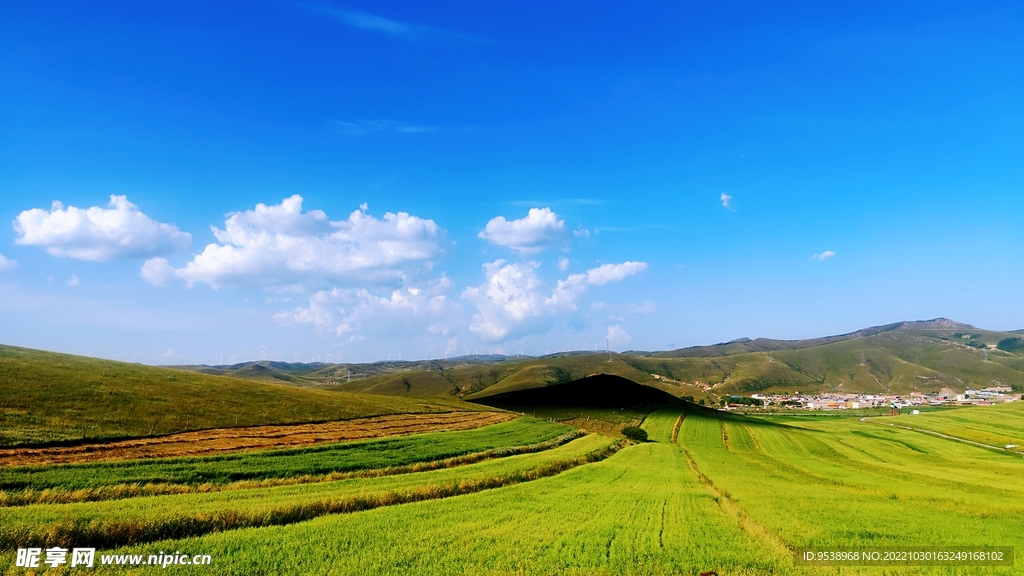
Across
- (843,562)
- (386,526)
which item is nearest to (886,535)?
(843,562)

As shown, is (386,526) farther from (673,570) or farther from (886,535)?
(886,535)

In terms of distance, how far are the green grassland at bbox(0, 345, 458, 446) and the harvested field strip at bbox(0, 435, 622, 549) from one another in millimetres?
23210

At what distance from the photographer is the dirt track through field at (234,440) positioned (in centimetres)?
3317

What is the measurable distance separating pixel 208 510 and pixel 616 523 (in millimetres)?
17901

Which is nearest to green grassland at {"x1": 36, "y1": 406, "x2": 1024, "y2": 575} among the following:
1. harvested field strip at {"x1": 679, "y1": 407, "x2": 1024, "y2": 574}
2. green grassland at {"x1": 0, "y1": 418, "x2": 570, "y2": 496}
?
harvested field strip at {"x1": 679, "y1": 407, "x2": 1024, "y2": 574}

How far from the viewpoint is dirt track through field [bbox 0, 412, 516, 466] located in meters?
33.2

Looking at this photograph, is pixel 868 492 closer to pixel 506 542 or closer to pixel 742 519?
pixel 742 519

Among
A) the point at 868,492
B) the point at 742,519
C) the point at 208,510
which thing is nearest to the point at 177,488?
the point at 208,510

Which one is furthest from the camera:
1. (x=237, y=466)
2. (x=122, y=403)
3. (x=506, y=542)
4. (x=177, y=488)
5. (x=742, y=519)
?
(x=122, y=403)

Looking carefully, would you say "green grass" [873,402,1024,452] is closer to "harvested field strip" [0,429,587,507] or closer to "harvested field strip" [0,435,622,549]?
"harvested field strip" [0,429,587,507]

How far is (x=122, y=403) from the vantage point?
52125mm

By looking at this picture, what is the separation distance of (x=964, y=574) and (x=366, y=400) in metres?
86.4

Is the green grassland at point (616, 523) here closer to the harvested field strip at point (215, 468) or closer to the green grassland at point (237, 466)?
the harvested field strip at point (215, 468)

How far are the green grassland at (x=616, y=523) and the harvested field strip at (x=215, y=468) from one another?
4.69 meters
